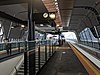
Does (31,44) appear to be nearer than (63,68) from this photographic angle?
Yes

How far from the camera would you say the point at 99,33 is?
2481 cm

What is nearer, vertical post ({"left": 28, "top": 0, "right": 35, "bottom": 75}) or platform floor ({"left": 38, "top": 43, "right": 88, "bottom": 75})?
vertical post ({"left": 28, "top": 0, "right": 35, "bottom": 75})

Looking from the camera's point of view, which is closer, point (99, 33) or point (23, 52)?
point (23, 52)

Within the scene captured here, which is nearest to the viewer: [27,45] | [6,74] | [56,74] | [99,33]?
[6,74]

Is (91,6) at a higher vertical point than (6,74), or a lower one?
higher

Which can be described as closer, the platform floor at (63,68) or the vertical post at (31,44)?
the vertical post at (31,44)

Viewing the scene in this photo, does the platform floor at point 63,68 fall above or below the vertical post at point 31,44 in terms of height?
below

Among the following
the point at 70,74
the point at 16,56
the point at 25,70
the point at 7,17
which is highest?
the point at 7,17

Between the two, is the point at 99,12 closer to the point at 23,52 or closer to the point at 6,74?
the point at 23,52

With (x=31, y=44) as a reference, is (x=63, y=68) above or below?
below

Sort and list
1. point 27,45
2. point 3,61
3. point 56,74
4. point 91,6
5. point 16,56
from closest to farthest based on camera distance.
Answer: point 3,61, point 16,56, point 27,45, point 56,74, point 91,6

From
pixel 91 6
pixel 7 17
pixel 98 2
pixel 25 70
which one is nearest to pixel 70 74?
pixel 25 70

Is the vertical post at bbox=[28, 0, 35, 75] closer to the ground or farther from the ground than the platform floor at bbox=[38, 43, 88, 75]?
farther from the ground

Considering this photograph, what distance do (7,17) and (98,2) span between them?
868 cm
